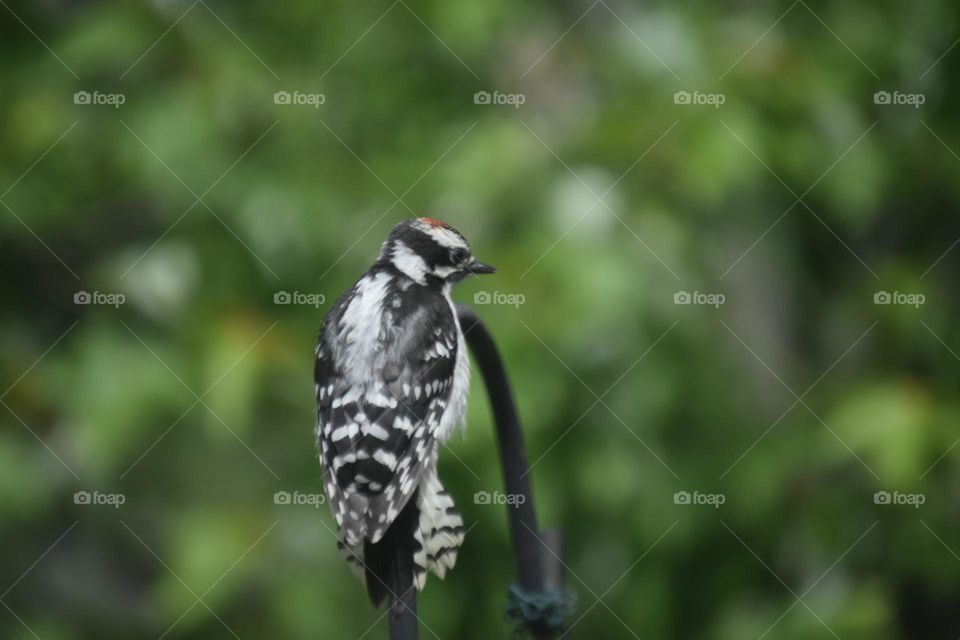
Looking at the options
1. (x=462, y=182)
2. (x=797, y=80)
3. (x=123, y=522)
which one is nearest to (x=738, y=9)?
(x=797, y=80)

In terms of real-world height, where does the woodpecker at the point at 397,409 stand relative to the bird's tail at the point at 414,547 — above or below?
above

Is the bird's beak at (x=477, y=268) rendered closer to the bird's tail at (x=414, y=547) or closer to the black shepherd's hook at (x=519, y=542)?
the black shepherd's hook at (x=519, y=542)

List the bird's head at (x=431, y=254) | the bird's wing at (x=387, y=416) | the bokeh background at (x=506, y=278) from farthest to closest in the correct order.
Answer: the bokeh background at (x=506, y=278), the bird's head at (x=431, y=254), the bird's wing at (x=387, y=416)

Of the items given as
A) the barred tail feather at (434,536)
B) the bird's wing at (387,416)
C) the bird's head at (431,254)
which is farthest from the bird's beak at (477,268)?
the barred tail feather at (434,536)

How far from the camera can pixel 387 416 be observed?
2.40 meters

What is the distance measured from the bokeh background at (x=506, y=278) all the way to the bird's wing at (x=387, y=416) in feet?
2.49

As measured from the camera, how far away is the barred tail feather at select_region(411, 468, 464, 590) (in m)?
2.38

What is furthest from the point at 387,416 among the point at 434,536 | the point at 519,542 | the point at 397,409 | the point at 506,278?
the point at 506,278

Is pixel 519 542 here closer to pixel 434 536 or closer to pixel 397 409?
pixel 434 536

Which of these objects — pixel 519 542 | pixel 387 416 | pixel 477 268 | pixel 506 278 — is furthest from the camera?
pixel 506 278

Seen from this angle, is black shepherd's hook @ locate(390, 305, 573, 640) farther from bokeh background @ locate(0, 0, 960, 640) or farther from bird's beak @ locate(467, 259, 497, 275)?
bokeh background @ locate(0, 0, 960, 640)

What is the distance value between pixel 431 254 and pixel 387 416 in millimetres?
493

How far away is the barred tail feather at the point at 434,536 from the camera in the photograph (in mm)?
2385

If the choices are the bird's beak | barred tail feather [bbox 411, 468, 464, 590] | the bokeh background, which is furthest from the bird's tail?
the bokeh background
